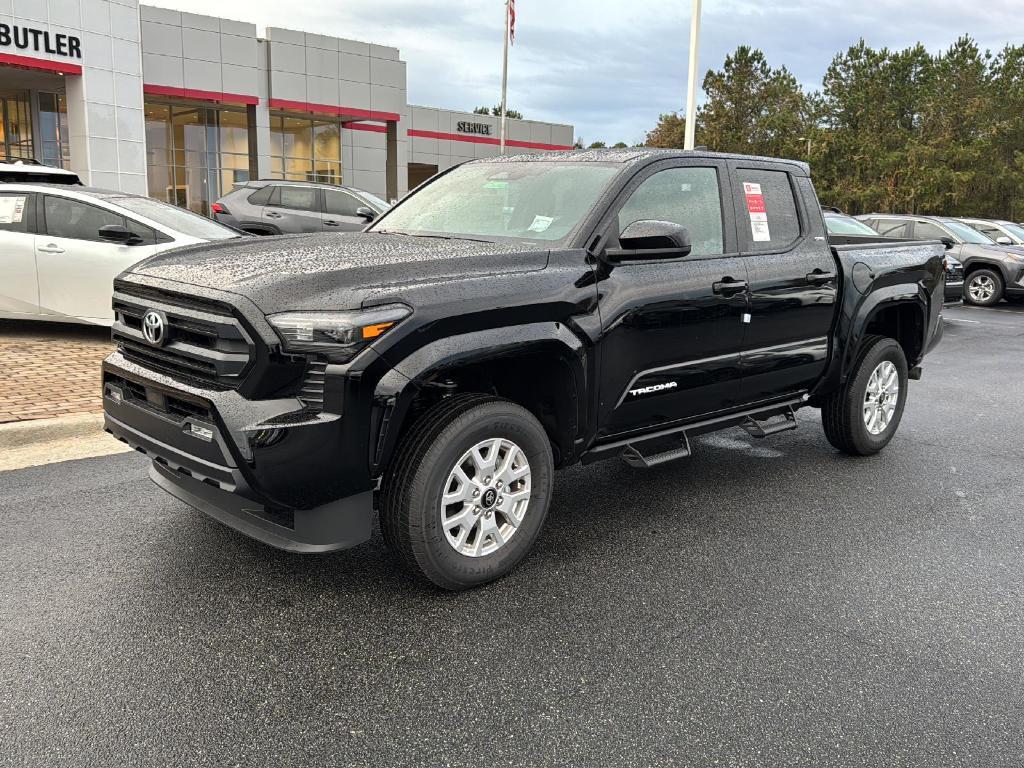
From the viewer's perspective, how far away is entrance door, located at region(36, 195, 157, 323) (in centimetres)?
866

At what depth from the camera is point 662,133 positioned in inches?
2721

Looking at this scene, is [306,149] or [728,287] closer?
[728,287]

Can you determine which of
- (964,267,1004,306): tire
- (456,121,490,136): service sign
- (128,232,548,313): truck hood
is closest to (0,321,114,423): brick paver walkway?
(128,232,548,313): truck hood

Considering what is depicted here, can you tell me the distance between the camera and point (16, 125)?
27.9 meters

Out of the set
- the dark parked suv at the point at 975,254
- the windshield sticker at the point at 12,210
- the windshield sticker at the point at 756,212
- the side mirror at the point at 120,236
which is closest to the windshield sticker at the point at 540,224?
Result: the windshield sticker at the point at 756,212

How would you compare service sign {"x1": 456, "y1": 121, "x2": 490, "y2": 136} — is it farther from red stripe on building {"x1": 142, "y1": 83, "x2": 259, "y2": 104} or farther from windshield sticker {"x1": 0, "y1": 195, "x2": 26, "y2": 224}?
windshield sticker {"x1": 0, "y1": 195, "x2": 26, "y2": 224}

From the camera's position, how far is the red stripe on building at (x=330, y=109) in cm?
3362

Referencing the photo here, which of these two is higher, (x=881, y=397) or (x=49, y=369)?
(x=881, y=397)

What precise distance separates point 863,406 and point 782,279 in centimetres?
141

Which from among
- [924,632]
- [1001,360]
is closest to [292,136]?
[1001,360]

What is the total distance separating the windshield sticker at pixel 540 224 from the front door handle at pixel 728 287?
0.94m

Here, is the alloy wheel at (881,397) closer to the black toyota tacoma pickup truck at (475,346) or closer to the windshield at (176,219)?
the black toyota tacoma pickup truck at (475,346)

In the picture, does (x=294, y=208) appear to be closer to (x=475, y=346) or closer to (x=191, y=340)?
(x=191, y=340)

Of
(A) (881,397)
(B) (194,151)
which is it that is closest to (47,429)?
(A) (881,397)
